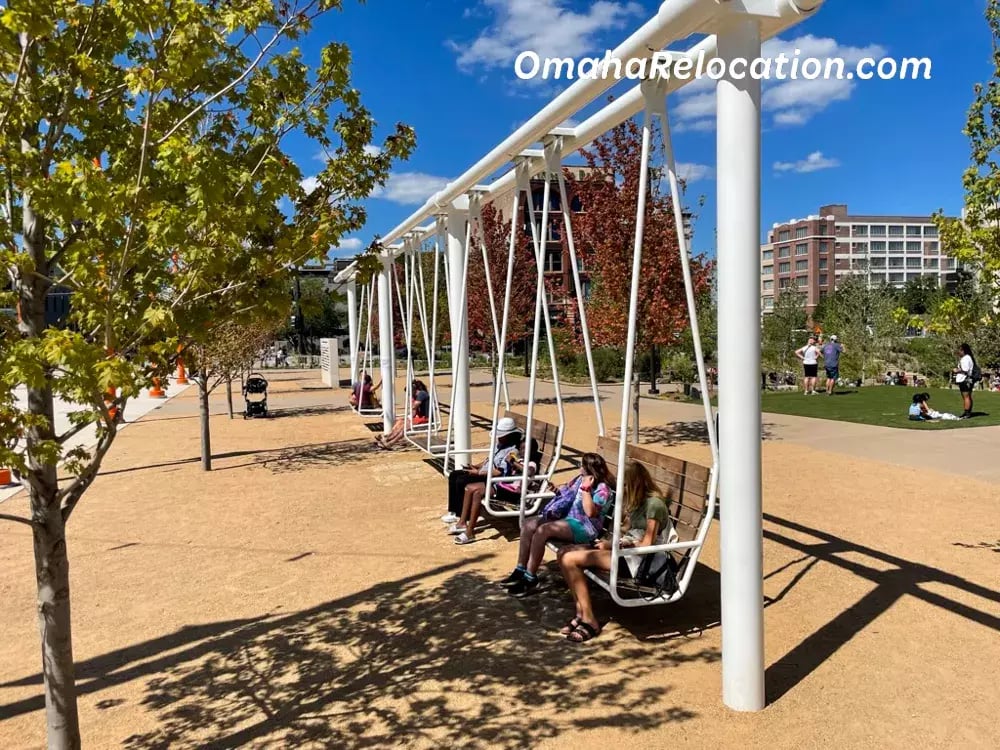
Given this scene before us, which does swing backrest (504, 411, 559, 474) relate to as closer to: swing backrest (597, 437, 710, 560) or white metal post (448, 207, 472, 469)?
white metal post (448, 207, 472, 469)

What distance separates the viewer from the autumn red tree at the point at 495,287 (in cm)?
1953

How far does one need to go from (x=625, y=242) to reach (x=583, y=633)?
709 centimetres

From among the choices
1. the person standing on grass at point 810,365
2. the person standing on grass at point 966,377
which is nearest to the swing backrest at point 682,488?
the person standing on grass at point 966,377

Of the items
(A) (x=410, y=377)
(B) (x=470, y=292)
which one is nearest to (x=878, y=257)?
(B) (x=470, y=292)

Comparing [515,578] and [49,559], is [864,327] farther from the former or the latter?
[49,559]

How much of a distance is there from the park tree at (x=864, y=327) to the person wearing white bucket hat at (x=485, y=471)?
17.3 meters

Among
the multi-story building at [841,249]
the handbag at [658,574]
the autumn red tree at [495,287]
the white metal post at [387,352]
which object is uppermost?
the multi-story building at [841,249]

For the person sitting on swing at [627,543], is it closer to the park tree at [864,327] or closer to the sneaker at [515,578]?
the sneaker at [515,578]

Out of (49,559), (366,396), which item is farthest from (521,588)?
(366,396)

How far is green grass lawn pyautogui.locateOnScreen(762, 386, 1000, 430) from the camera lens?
508 inches

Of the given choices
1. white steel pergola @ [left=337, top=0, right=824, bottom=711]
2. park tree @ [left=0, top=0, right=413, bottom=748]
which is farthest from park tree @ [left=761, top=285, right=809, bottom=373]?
park tree @ [left=0, top=0, right=413, bottom=748]

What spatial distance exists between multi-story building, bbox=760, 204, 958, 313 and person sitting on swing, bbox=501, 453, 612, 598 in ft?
336

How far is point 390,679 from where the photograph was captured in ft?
13.2

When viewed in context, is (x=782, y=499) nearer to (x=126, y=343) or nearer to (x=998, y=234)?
(x=998, y=234)
